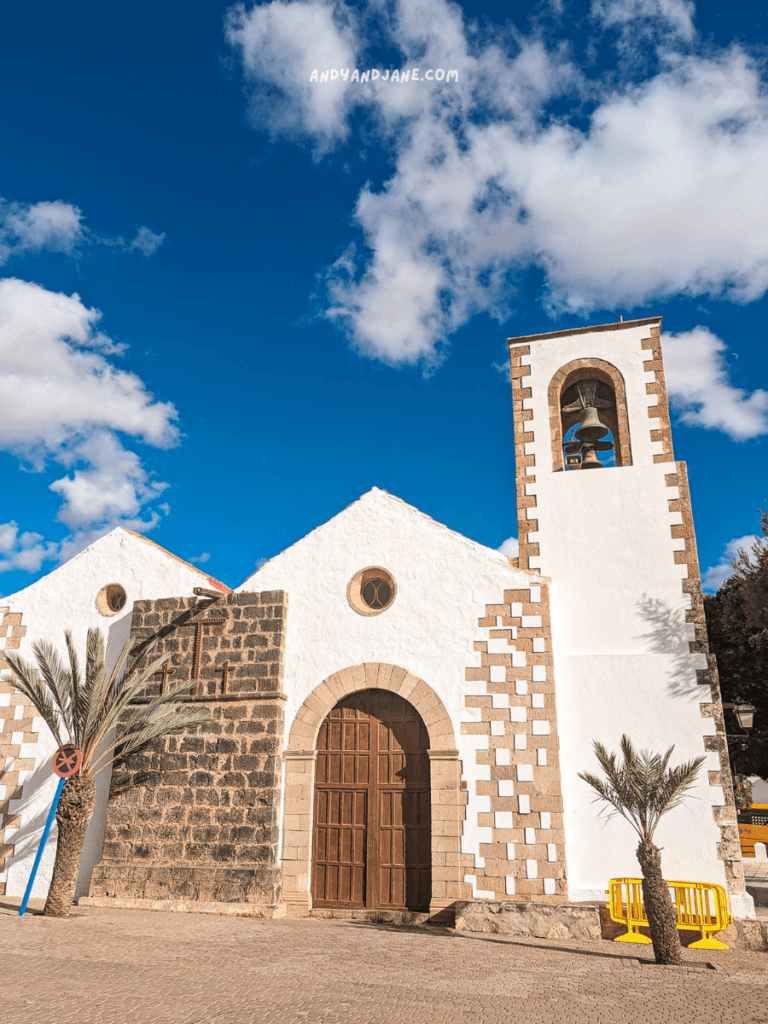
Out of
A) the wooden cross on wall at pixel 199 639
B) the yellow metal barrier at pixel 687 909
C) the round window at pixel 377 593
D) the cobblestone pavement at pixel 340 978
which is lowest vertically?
the cobblestone pavement at pixel 340 978

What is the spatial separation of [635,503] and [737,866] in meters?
4.78

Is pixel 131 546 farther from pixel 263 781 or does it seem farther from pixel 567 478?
pixel 567 478

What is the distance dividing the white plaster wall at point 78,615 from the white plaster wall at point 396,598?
1.67m

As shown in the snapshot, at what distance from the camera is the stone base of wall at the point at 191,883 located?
9.99 m

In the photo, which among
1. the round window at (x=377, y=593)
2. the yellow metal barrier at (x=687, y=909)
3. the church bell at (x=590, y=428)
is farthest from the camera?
the church bell at (x=590, y=428)

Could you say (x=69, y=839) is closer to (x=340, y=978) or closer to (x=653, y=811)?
(x=340, y=978)

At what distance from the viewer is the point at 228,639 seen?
11.4 metres

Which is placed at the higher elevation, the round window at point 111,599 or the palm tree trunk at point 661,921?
the round window at point 111,599

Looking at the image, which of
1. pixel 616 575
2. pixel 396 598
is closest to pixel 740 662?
pixel 616 575

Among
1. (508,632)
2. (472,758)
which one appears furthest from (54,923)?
(508,632)

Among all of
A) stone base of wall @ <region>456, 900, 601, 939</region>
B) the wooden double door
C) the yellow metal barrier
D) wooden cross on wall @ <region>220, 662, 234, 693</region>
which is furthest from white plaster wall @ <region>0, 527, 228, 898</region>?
the yellow metal barrier

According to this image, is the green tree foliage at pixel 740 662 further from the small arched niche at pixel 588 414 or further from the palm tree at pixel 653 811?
the palm tree at pixel 653 811

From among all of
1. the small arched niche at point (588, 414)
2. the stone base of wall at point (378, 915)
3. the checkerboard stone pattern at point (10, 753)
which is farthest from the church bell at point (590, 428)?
the checkerboard stone pattern at point (10, 753)

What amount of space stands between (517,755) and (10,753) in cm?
780
